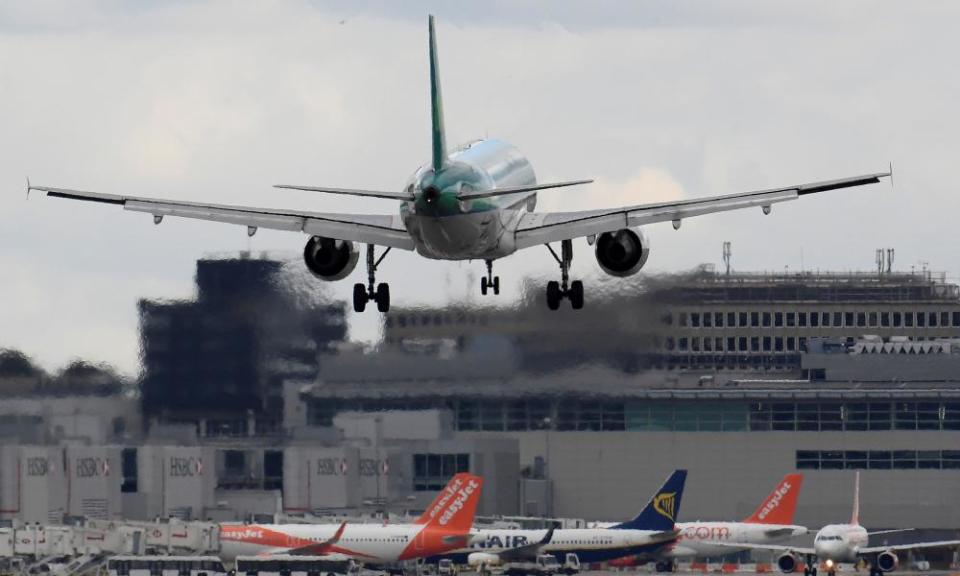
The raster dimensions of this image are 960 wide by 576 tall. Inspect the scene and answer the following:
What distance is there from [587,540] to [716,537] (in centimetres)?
802

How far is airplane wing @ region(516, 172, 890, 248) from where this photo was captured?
52406mm

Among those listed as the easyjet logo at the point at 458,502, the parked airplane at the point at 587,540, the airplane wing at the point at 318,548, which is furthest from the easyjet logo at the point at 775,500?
the airplane wing at the point at 318,548

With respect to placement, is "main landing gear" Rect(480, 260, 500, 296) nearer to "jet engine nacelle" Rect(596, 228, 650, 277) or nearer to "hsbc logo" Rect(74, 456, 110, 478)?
"jet engine nacelle" Rect(596, 228, 650, 277)

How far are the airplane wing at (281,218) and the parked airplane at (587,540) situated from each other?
4555cm

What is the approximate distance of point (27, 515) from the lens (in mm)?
100875

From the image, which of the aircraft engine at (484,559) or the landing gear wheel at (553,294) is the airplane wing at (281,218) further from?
the aircraft engine at (484,559)

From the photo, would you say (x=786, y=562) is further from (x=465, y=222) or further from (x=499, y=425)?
(x=465, y=222)

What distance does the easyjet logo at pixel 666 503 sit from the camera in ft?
334

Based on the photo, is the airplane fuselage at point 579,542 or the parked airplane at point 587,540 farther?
the airplane fuselage at point 579,542

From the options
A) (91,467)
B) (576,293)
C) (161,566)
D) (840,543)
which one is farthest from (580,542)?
(576,293)

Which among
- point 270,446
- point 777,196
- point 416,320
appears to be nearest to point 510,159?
point 777,196

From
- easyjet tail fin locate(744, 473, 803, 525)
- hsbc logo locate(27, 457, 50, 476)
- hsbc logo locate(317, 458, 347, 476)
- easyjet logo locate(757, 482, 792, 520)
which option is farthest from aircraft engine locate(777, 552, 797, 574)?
hsbc logo locate(27, 457, 50, 476)

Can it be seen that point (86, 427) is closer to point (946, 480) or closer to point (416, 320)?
point (416, 320)

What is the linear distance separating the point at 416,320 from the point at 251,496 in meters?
16.7
